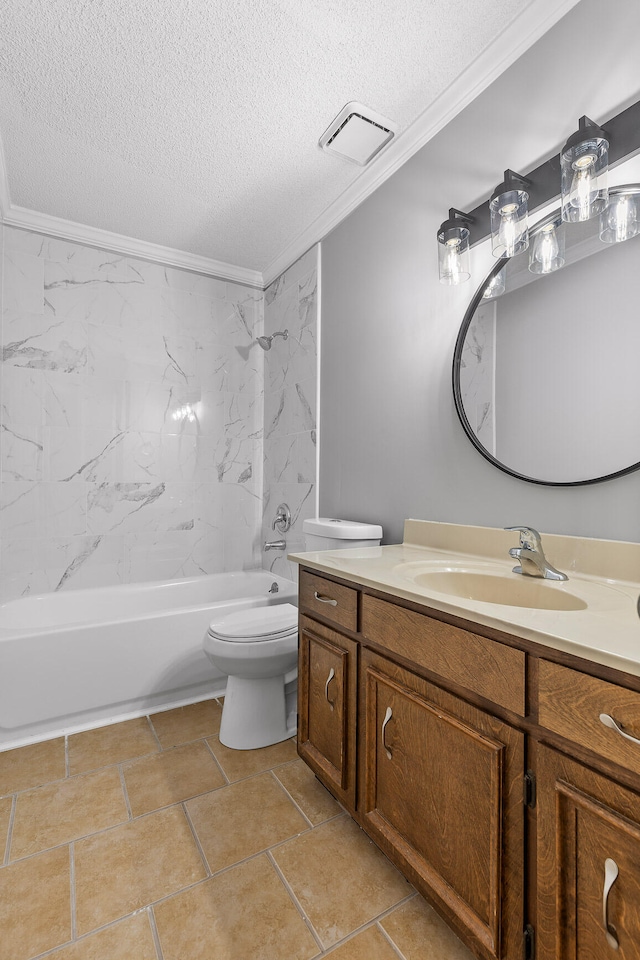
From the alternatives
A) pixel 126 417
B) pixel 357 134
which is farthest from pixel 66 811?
pixel 357 134

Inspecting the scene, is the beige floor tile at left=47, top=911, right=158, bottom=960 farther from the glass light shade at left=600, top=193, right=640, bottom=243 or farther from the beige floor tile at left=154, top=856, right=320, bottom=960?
the glass light shade at left=600, top=193, right=640, bottom=243

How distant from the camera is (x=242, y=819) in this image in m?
1.52

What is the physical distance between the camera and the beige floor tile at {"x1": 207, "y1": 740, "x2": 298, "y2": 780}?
5.82 feet

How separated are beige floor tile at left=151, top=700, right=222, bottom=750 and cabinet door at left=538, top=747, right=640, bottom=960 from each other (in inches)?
60.3

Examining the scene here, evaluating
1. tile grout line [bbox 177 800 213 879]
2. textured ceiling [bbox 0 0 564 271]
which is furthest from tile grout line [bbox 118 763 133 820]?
textured ceiling [bbox 0 0 564 271]

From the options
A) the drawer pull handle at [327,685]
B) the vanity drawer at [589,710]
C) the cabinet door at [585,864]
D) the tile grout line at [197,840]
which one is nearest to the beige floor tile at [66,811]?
the tile grout line at [197,840]

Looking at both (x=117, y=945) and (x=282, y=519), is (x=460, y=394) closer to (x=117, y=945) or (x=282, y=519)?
(x=282, y=519)

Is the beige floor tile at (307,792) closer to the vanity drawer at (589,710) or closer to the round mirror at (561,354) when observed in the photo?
the vanity drawer at (589,710)

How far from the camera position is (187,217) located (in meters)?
2.54

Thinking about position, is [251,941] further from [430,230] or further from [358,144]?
[358,144]

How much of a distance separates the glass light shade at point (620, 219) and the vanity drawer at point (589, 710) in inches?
42.6

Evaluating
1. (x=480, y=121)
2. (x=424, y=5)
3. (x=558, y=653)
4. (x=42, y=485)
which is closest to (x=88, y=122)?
(x=424, y=5)

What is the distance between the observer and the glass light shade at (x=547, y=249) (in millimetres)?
1364

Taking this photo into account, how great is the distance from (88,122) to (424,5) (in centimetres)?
130
